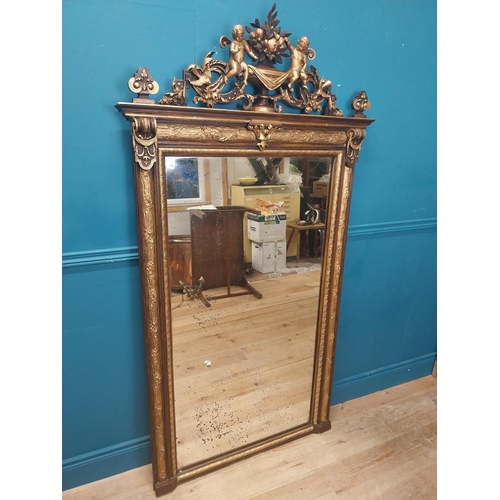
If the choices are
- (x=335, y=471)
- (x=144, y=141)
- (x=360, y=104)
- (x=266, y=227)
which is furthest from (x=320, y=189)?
(x=335, y=471)

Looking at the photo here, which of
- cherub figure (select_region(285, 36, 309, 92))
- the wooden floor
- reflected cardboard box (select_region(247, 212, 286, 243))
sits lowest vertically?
the wooden floor

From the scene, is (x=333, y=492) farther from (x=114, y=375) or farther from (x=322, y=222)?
(x=322, y=222)

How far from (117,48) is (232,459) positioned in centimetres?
174

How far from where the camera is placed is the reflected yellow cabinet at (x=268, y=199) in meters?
1.40

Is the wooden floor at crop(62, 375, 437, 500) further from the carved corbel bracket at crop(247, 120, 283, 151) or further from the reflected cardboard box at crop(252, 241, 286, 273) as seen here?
the carved corbel bracket at crop(247, 120, 283, 151)

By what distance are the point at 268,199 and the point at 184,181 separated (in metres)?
0.37

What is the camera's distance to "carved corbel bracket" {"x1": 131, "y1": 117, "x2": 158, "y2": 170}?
113cm

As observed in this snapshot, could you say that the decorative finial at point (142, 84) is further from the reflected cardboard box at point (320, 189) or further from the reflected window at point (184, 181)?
the reflected cardboard box at point (320, 189)

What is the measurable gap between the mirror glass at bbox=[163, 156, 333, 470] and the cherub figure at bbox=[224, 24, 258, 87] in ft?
0.99

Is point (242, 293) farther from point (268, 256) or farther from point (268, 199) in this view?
point (268, 199)

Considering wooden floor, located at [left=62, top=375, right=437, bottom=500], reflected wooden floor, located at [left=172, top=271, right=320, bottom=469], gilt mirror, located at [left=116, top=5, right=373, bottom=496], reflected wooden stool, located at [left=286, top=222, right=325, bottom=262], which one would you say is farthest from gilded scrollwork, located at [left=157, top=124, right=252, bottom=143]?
wooden floor, located at [left=62, top=375, right=437, bottom=500]

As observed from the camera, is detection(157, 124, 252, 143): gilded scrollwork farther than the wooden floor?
No

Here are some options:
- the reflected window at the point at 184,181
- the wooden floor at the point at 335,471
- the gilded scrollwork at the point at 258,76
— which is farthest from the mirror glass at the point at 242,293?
the gilded scrollwork at the point at 258,76

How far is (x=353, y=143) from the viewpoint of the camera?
1.50 metres
